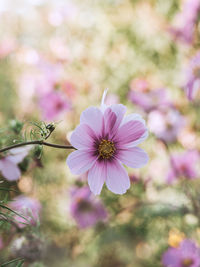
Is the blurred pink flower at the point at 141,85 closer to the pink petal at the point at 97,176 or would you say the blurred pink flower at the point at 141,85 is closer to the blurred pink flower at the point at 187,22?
the blurred pink flower at the point at 187,22

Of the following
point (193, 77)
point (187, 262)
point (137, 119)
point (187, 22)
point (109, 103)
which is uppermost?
point (187, 22)

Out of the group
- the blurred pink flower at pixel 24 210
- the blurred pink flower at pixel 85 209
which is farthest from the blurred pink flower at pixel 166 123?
the blurred pink flower at pixel 24 210

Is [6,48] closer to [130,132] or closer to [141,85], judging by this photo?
[141,85]

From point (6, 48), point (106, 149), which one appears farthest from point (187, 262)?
point (6, 48)

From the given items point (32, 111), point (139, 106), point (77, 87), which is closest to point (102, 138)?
point (139, 106)

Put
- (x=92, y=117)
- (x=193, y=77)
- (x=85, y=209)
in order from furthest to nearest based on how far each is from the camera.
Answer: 1. (x=85, y=209)
2. (x=193, y=77)
3. (x=92, y=117)

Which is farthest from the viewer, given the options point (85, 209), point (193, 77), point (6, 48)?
point (6, 48)
